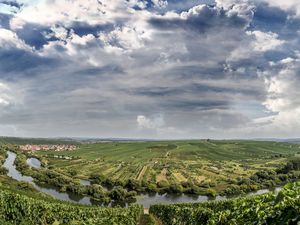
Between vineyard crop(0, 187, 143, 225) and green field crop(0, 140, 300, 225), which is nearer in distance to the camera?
green field crop(0, 140, 300, 225)

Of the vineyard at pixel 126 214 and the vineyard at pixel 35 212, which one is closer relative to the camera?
the vineyard at pixel 126 214

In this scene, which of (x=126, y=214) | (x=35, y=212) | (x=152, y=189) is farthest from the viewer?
(x=152, y=189)

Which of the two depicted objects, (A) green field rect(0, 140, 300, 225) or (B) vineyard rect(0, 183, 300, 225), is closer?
(B) vineyard rect(0, 183, 300, 225)

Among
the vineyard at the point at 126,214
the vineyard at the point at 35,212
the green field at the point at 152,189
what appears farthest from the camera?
the vineyard at the point at 35,212

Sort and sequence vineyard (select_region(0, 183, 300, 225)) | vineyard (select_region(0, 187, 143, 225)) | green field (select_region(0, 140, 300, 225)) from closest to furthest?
vineyard (select_region(0, 183, 300, 225))
green field (select_region(0, 140, 300, 225))
vineyard (select_region(0, 187, 143, 225))

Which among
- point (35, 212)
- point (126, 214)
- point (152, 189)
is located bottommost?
point (152, 189)

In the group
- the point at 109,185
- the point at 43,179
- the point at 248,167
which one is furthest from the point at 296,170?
the point at 43,179

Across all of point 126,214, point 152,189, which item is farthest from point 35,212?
point 152,189

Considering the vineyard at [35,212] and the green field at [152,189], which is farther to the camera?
the vineyard at [35,212]

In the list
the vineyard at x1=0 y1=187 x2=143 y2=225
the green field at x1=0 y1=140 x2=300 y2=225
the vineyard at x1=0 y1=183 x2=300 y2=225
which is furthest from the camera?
the vineyard at x1=0 y1=187 x2=143 y2=225

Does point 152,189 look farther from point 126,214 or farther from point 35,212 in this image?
point 35,212

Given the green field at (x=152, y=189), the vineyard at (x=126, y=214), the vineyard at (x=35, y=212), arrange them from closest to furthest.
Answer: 1. the vineyard at (x=126, y=214)
2. the green field at (x=152, y=189)
3. the vineyard at (x=35, y=212)

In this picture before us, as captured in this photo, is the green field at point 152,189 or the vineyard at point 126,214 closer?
the vineyard at point 126,214
